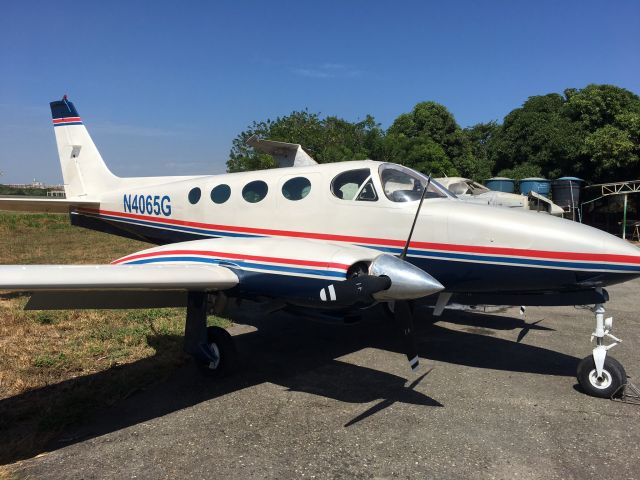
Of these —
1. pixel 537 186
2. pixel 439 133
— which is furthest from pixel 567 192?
pixel 439 133

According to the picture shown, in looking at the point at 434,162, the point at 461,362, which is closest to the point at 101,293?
the point at 461,362

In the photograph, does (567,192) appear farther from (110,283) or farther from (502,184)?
(110,283)

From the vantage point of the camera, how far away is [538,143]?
28.4 metres

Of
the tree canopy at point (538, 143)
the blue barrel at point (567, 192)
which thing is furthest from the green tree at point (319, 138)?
the blue barrel at point (567, 192)

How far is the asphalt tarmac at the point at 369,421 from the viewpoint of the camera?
387 centimetres

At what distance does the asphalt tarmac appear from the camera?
387 cm

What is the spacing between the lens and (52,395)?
5258 mm

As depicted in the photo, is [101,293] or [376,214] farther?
[376,214]

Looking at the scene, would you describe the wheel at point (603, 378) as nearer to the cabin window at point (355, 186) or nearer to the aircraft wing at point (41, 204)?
the cabin window at point (355, 186)

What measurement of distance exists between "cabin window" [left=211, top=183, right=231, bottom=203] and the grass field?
2314 millimetres

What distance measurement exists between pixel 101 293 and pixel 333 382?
2989mm

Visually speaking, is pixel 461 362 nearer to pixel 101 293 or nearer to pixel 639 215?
pixel 101 293

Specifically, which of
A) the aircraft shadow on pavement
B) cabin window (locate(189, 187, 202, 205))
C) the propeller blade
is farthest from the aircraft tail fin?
the propeller blade

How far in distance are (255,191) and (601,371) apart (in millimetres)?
5167
